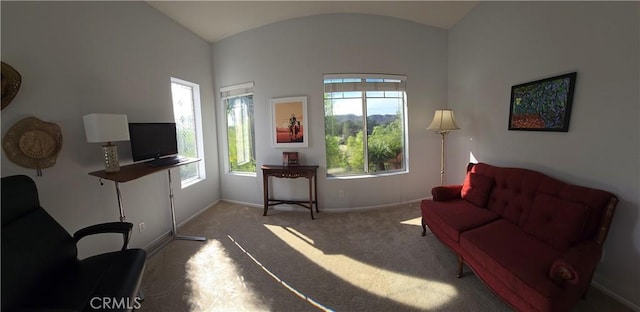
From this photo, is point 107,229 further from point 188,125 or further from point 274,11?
point 274,11

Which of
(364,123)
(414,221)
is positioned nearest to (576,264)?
(414,221)

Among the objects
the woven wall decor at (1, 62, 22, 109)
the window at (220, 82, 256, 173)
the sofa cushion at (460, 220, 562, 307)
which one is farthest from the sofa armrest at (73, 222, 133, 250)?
the sofa cushion at (460, 220, 562, 307)

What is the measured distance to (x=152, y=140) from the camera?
8.18 ft

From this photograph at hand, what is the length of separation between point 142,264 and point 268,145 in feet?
7.77

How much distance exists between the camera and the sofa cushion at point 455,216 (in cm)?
208

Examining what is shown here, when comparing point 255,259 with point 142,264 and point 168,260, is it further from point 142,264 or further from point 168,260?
point 142,264

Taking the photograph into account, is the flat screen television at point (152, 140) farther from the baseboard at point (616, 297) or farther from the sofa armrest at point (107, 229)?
the baseboard at point (616, 297)

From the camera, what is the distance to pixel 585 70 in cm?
184

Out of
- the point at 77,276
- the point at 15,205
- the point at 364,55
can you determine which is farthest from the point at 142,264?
the point at 364,55

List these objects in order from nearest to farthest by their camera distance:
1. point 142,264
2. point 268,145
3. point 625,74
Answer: point 142,264, point 625,74, point 268,145

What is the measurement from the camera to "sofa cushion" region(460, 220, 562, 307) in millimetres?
1345

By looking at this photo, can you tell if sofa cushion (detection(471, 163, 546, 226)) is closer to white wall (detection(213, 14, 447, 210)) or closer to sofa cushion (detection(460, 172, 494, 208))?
sofa cushion (detection(460, 172, 494, 208))

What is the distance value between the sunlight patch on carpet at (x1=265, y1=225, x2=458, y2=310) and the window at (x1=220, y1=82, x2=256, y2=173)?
6.86 feet

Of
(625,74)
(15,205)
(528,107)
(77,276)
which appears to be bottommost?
(77,276)
